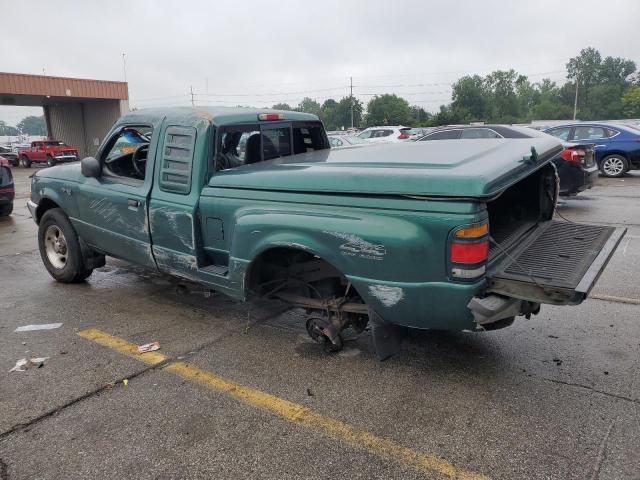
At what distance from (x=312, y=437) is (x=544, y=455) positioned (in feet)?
3.93

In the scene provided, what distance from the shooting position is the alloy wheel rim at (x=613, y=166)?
13844mm

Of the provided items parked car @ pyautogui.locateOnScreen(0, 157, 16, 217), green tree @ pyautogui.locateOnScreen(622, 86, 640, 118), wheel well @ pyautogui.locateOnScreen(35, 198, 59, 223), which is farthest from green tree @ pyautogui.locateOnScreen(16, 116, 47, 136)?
wheel well @ pyautogui.locateOnScreen(35, 198, 59, 223)

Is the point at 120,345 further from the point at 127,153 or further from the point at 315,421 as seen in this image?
the point at 127,153

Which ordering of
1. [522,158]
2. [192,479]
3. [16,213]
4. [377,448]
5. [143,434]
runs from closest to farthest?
[192,479] < [377,448] < [143,434] < [522,158] < [16,213]

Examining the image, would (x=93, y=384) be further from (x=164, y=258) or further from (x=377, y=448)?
(x=377, y=448)

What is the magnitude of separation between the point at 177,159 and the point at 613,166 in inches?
536

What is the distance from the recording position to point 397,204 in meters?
2.87

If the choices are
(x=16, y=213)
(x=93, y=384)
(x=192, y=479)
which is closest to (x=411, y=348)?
(x=192, y=479)

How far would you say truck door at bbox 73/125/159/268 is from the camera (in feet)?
14.5

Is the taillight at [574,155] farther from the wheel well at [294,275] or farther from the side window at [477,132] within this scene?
the wheel well at [294,275]

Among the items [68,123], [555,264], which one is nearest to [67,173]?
[555,264]

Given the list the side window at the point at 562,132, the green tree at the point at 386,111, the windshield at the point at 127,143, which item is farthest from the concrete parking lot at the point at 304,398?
the green tree at the point at 386,111

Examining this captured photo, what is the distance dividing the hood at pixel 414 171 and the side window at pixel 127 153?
148 cm

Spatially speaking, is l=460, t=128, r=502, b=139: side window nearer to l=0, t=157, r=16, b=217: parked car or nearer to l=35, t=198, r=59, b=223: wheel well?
l=35, t=198, r=59, b=223: wheel well
